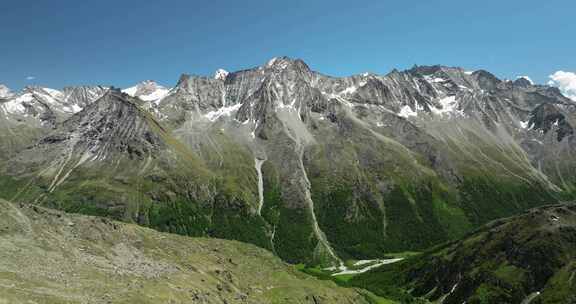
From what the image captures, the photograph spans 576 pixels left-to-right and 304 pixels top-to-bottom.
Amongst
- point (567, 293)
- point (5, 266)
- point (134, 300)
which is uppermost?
point (5, 266)

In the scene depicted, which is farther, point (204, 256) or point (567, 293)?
point (567, 293)

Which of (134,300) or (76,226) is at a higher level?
(76,226)

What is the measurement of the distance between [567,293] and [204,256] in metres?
139

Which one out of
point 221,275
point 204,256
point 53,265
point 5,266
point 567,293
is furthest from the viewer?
point 567,293

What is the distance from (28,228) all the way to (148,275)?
28.7 metres

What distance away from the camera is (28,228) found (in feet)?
343

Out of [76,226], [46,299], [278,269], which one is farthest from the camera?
[278,269]

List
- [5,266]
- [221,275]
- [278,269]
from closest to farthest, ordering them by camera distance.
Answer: [5,266], [221,275], [278,269]

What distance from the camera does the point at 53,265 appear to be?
89.2 m

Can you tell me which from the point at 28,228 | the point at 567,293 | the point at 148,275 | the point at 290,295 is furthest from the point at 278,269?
the point at 567,293

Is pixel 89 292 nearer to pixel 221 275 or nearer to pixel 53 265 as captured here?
pixel 53 265

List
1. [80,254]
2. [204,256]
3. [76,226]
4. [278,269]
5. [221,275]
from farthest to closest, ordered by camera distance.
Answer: [278,269], [204,256], [221,275], [76,226], [80,254]


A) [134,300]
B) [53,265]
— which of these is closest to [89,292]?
[134,300]

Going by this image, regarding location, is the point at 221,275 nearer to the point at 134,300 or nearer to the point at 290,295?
the point at 290,295
